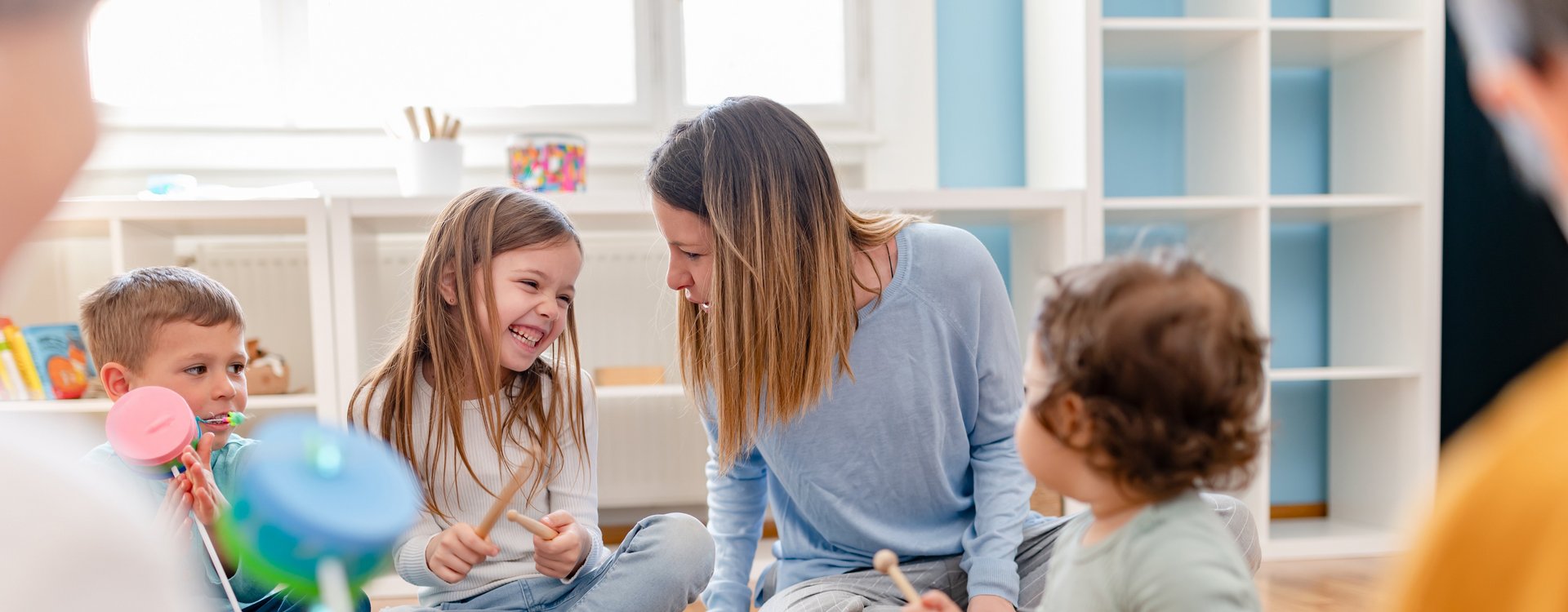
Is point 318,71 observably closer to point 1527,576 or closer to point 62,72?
point 62,72

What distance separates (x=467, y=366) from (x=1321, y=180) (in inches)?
81.6

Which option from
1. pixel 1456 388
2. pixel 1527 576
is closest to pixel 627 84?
pixel 1456 388

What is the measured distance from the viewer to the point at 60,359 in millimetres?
1990

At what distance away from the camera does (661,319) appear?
2463mm

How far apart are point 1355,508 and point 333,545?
8.06 feet

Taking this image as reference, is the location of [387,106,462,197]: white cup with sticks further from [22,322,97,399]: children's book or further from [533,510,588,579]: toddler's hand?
[533,510,588,579]: toddler's hand

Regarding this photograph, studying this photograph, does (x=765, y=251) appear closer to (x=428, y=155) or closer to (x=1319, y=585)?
(x=428, y=155)

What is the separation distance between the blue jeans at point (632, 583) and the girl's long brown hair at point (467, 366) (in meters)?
0.12

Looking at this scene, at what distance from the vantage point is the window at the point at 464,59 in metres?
2.46

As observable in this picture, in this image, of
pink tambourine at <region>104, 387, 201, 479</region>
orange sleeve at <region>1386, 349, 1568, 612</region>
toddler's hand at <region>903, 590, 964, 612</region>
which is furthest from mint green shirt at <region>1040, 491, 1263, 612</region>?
pink tambourine at <region>104, 387, 201, 479</region>

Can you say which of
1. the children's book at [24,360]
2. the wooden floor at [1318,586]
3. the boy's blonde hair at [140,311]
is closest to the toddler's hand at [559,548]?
the boy's blonde hair at [140,311]

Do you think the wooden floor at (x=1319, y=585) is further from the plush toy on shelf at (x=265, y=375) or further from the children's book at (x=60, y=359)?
the children's book at (x=60, y=359)

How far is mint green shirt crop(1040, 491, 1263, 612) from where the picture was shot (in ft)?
2.31

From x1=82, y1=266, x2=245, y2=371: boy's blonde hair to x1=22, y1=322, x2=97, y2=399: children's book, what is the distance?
83cm
